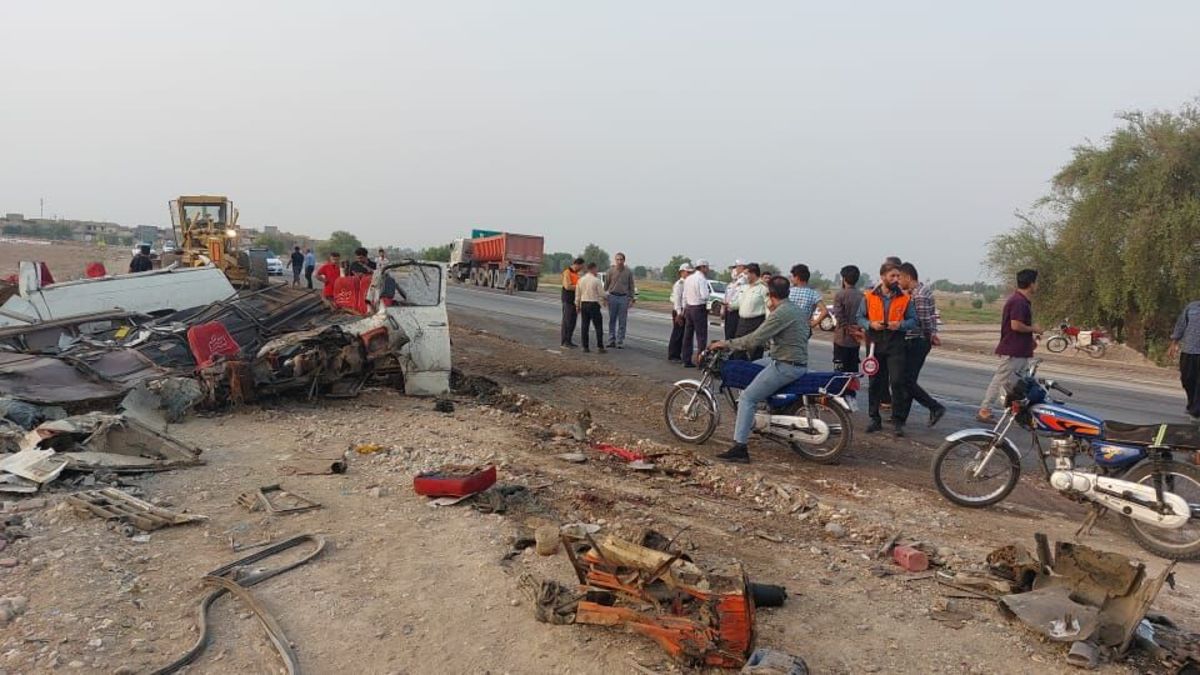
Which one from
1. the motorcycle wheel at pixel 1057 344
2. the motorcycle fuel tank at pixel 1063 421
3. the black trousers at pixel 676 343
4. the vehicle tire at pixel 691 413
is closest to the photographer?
the motorcycle fuel tank at pixel 1063 421

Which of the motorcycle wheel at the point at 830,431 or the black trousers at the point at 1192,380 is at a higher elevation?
the black trousers at the point at 1192,380

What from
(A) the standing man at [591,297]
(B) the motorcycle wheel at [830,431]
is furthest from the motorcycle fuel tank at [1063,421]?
(A) the standing man at [591,297]

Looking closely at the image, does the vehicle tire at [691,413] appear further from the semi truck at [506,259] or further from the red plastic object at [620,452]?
the semi truck at [506,259]

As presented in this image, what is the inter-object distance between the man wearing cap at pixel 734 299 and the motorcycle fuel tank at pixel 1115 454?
627cm

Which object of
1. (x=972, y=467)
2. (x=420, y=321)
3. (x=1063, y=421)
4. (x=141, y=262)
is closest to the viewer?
(x=1063, y=421)

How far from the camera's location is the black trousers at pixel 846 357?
8.93 metres

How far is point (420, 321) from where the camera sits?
8.91 m

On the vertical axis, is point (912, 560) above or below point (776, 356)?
below

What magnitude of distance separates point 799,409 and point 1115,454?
257cm

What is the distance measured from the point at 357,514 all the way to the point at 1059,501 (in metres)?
5.53

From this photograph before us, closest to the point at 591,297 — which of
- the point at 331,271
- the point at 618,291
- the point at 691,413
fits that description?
the point at 618,291

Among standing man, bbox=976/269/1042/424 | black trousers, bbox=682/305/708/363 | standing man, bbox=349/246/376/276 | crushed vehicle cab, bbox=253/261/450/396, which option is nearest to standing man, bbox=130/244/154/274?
standing man, bbox=349/246/376/276

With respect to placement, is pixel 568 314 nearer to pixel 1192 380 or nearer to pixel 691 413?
pixel 691 413

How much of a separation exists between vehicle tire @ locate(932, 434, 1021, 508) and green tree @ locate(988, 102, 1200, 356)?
21606 mm
